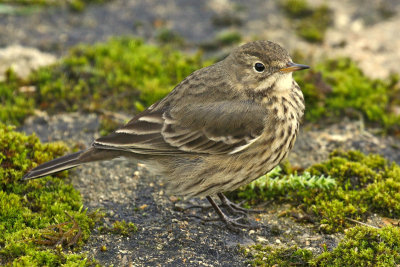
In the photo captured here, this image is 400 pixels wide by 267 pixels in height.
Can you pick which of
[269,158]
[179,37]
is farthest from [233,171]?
[179,37]

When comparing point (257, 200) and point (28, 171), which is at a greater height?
point (28, 171)

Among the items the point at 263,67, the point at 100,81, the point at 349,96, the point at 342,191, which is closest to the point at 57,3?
the point at 100,81

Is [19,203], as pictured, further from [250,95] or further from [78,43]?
[78,43]

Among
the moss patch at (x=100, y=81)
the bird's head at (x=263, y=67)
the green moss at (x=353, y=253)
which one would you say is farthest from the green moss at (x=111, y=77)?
the green moss at (x=353, y=253)

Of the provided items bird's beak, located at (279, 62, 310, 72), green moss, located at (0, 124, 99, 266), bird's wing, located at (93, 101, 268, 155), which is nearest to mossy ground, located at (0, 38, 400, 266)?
green moss, located at (0, 124, 99, 266)

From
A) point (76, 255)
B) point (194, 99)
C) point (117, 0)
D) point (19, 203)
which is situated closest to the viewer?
point (76, 255)

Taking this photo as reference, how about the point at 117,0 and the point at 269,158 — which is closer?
the point at 269,158

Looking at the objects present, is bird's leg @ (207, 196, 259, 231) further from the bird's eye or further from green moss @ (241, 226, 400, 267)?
the bird's eye
